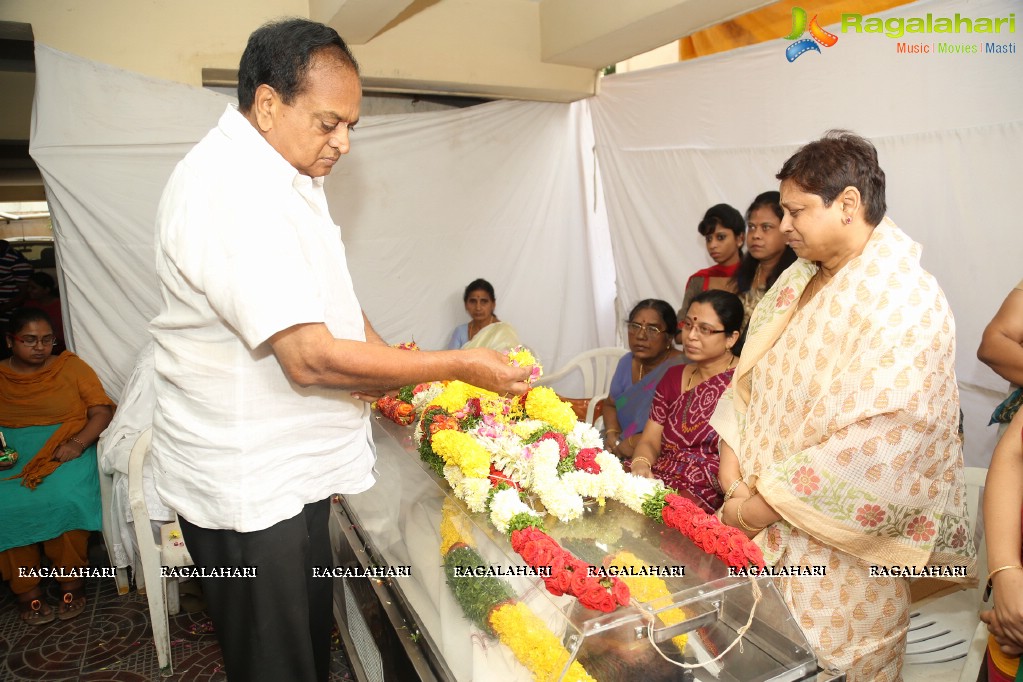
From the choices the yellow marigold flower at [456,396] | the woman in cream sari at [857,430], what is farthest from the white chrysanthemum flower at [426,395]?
the woman in cream sari at [857,430]

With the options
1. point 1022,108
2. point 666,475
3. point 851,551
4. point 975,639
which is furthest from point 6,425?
point 1022,108

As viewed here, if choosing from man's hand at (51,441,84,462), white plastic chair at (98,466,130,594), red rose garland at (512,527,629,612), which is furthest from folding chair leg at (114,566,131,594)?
red rose garland at (512,527,629,612)

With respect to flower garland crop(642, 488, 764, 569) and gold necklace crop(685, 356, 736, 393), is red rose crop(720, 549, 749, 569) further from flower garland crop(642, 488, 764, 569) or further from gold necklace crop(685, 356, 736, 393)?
gold necklace crop(685, 356, 736, 393)

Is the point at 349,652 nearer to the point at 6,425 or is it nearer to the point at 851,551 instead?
the point at 851,551

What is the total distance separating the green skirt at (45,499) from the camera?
3.80m

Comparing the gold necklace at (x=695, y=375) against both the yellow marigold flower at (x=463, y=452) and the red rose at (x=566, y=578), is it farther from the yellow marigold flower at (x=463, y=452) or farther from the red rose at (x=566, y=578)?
the red rose at (x=566, y=578)

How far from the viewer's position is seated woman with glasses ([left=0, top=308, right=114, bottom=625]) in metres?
3.84

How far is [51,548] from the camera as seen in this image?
13.0ft

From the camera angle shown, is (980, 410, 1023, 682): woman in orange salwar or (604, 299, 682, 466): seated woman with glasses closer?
(980, 410, 1023, 682): woman in orange salwar

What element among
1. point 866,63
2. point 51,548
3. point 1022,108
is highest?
point 866,63

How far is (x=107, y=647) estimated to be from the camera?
3582 mm

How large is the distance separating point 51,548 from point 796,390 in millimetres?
4193

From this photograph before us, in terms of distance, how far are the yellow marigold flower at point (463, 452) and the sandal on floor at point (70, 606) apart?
2.89m

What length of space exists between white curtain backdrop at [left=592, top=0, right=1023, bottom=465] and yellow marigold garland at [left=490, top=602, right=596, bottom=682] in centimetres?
323
